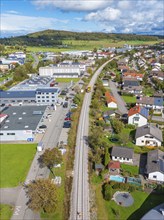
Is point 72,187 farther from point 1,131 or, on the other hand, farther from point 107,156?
point 1,131

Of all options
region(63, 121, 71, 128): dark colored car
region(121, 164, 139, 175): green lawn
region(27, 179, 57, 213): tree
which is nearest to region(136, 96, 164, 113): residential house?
region(63, 121, 71, 128): dark colored car

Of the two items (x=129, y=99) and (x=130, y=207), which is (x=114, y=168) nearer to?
(x=130, y=207)

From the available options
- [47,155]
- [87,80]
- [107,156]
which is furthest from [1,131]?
[87,80]

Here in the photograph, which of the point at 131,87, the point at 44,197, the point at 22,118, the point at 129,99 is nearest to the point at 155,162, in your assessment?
the point at 44,197

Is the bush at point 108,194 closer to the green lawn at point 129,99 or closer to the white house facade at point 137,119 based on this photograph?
the white house facade at point 137,119

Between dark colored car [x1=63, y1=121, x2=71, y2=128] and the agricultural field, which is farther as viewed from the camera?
dark colored car [x1=63, y1=121, x2=71, y2=128]

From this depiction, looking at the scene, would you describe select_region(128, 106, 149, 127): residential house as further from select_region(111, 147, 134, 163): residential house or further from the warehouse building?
the warehouse building
